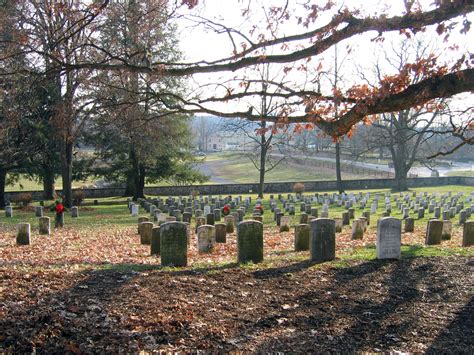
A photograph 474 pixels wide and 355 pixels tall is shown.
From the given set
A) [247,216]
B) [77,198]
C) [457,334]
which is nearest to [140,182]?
[77,198]

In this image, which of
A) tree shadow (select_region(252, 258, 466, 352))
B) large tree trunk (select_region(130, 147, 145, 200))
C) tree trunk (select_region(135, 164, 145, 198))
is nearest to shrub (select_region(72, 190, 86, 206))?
large tree trunk (select_region(130, 147, 145, 200))

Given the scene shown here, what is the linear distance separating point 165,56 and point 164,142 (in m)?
6.07

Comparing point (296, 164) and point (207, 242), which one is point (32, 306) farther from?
point (296, 164)

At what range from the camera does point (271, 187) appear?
152 ft

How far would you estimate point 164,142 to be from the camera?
3294 centimetres

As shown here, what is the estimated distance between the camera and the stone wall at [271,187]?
3919cm

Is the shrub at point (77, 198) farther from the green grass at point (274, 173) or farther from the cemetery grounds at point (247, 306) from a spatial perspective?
the green grass at point (274, 173)

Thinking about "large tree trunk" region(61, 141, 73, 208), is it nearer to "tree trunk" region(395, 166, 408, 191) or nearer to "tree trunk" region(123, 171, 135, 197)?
"tree trunk" region(123, 171, 135, 197)

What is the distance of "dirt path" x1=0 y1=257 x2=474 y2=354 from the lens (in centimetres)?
491

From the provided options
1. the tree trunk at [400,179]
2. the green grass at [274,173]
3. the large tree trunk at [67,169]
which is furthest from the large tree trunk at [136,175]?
the tree trunk at [400,179]

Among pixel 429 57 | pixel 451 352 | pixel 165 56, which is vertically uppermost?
pixel 165 56

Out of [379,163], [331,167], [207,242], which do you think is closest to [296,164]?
[331,167]

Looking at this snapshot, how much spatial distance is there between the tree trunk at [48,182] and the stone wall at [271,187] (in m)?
1.58

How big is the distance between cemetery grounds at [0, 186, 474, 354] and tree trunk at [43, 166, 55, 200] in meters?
26.3
